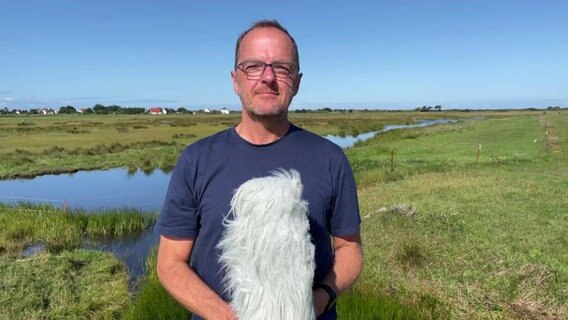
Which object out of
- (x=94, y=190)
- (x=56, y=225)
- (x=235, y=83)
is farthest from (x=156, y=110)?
(x=235, y=83)

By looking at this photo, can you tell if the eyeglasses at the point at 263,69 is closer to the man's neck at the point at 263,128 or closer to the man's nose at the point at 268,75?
the man's nose at the point at 268,75

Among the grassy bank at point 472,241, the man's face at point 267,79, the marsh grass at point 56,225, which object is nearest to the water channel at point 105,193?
the marsh grass at point 56,225

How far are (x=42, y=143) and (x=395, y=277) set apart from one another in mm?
40805

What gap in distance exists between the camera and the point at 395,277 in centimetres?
747

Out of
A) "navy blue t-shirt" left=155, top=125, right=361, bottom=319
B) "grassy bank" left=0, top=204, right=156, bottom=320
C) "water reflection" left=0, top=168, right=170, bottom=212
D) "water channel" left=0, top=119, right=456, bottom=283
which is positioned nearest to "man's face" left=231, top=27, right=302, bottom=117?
"navy blue t-shirt" left=155, top=125, right=361, bottom=319

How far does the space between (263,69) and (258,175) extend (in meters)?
0.48

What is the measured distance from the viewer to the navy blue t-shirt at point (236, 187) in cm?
203

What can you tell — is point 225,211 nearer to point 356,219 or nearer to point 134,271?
point 356,219

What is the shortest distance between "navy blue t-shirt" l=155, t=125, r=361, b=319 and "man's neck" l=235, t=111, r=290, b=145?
3 centimetres

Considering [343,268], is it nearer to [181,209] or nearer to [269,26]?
[181,209]

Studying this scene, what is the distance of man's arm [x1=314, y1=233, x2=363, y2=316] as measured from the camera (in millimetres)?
1856

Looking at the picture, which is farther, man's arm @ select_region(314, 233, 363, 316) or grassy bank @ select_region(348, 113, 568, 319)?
grassy bank @ select_region(348, 113, 568, 319)

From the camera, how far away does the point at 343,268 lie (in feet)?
6.70

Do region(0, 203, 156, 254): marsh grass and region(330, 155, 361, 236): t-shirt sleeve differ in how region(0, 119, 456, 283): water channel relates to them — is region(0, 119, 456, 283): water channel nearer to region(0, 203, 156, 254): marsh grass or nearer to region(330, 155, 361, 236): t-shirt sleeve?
region(0, 203, 156, 254): marsh grass
